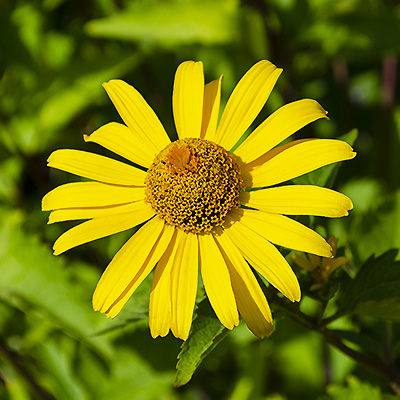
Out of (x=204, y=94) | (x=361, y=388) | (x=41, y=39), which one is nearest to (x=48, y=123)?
(x=41, y=39)

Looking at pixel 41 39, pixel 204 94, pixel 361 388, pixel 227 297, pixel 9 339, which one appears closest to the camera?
pixel 227 297

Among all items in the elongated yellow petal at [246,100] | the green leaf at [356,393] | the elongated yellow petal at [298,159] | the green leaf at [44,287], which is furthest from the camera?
the green leaf at [44,287]

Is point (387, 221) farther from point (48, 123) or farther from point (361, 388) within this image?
point (48, 123)

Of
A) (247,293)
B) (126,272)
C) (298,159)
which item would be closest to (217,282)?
→ (247,293)

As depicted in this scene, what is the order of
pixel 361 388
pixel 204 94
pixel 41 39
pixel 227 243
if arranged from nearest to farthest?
pixel 227 243
pixel 204 94
pixel 361 388
pixel 41 39

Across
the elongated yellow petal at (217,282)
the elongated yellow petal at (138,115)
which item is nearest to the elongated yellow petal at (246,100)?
the elongated yellow petal at (138,115)

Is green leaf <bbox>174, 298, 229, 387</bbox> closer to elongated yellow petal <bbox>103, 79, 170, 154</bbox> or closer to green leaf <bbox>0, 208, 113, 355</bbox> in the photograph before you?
elongated yellow petal <bbox>103, 79, 170, 154</bbox>

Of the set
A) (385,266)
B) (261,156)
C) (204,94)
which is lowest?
(385,266)

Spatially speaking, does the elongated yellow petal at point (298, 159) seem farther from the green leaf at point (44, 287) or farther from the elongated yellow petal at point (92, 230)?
the green leaf at point (44, 287)
